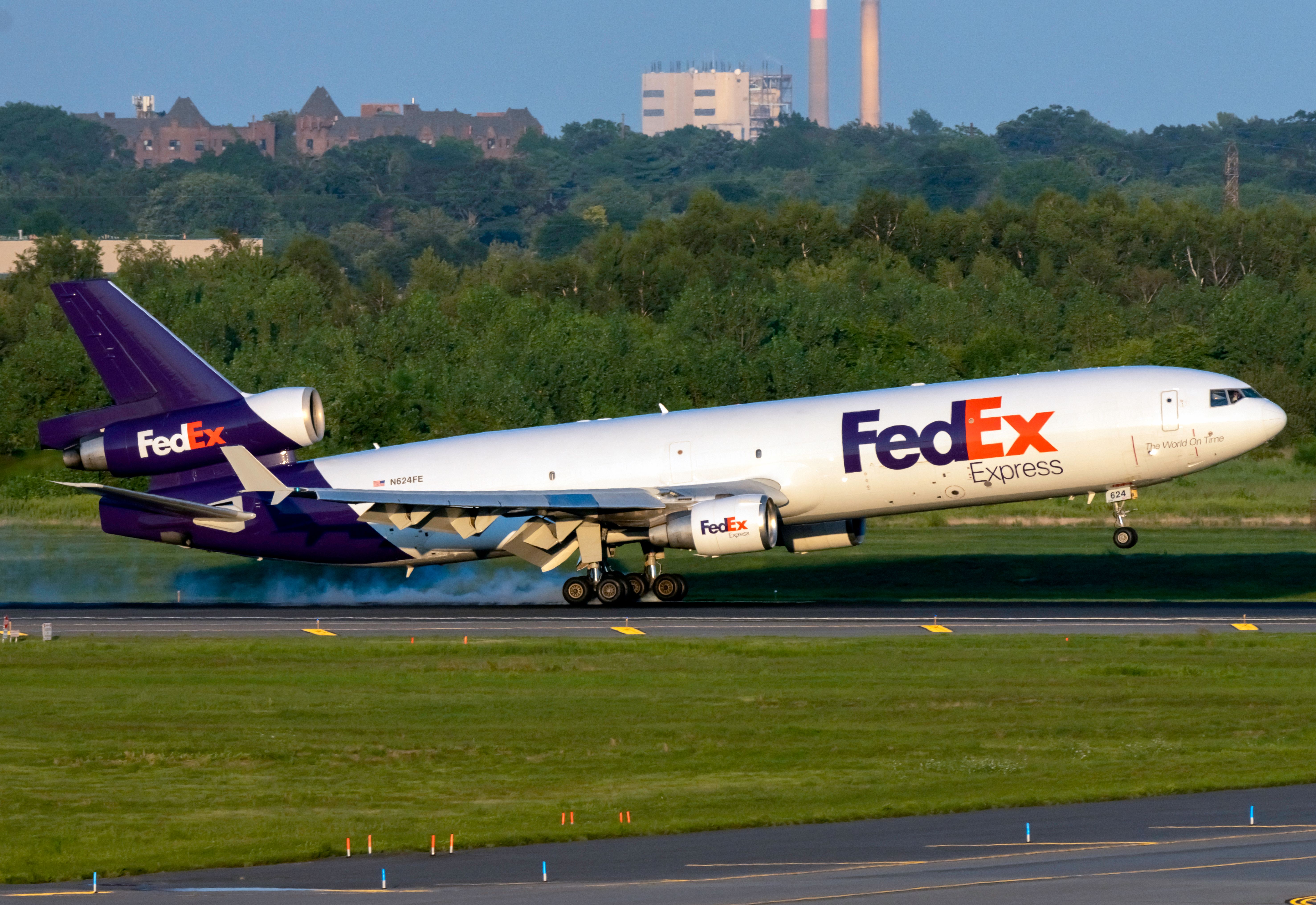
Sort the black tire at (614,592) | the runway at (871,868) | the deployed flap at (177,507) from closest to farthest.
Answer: the runway at (871,868) → the deployed flap at (177,507) → the black tire at (614,592)

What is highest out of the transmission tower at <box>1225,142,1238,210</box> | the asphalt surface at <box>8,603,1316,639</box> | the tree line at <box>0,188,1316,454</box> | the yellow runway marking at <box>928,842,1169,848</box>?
the transmission tower at <box>1225,142,1238,210</box>

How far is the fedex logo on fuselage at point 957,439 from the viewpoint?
43906mm

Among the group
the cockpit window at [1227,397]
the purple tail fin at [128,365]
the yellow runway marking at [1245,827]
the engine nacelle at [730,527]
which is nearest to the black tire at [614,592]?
the engine nacelle at [730,527]

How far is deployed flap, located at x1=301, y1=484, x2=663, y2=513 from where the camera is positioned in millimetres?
44719

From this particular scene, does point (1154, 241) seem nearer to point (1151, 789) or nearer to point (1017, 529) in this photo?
point (1017, 529)

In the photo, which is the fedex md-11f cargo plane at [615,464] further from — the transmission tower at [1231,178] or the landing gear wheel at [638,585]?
the transmission tower at [1231,178]

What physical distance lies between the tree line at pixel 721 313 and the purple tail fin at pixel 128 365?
648 inches

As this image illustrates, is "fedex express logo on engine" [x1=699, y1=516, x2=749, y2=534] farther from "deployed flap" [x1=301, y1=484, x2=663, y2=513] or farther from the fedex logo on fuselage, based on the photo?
the fedex logo on fuselage

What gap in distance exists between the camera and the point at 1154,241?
5290 inches

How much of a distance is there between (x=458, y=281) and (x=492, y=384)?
57404 mm

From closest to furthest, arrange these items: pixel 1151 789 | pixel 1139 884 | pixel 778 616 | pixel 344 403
A: pixel 1139 884, pixel 1151 789, pixel 778 616, pixel 344 403

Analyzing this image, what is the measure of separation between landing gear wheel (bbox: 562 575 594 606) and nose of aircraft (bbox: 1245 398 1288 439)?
17.3 m

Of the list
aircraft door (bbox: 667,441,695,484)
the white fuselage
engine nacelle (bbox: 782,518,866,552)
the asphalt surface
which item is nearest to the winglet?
the asphalt surface

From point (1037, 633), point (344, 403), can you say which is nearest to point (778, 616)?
point (1037, 633)
